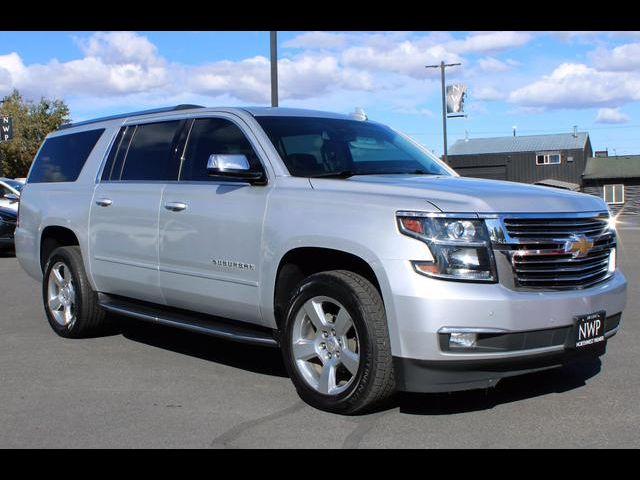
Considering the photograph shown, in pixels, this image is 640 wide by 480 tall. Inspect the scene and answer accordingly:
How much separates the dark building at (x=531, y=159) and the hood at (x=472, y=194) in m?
57.2

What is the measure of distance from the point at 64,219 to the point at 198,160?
1916 millimetres

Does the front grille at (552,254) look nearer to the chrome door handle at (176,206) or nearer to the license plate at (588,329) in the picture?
the license plate at (588,329)

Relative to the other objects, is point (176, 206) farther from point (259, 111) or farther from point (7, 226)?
point (7, 226)

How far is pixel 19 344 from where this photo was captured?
7.05m

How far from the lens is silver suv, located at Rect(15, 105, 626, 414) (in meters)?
4.26

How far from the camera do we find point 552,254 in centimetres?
446

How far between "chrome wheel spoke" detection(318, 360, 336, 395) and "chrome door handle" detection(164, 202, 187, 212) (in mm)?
1693

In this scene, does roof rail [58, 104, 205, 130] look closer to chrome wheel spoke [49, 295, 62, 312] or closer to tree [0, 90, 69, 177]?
chrome wheel spoke [49, 295, 62, 312]

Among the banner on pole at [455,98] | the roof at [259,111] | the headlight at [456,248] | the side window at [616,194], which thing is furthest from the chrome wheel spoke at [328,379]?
the side window at [616,194]

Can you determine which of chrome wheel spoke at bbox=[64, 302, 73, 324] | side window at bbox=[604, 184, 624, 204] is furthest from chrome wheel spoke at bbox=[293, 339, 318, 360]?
side window at bbox=[604, 184, 624, 204]
